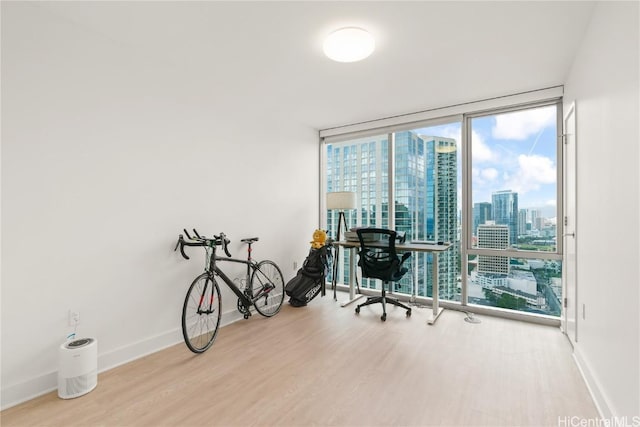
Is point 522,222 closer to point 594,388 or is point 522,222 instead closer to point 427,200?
point 427,200

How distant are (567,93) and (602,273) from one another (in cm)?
201

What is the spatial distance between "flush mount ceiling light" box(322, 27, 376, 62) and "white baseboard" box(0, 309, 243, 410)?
284 cm

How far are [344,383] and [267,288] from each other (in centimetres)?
168

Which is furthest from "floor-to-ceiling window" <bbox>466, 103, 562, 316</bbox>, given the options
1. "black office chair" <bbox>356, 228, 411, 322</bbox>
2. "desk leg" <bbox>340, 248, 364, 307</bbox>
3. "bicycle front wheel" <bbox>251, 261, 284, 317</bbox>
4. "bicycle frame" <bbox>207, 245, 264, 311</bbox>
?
"bicycle frame" <bbox>207, 245, 264, 311</bbox>

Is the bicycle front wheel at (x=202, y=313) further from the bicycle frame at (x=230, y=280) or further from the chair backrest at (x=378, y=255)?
the chair backrest at (x=378, y=255)

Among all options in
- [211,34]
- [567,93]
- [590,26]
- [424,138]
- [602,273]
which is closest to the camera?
[602,273]

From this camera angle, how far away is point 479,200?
3818 millimetres

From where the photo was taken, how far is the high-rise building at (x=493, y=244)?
366 cm

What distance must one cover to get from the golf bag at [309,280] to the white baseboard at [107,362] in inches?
35.9

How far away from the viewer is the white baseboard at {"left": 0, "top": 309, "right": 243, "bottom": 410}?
1.96 meters

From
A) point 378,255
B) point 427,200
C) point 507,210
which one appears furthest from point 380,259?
point 507,210

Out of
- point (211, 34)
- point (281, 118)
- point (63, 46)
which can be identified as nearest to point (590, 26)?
Answer: point (211, 34)

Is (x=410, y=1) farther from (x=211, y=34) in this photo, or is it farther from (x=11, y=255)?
(x=11, y=255)

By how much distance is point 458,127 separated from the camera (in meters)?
3.94
